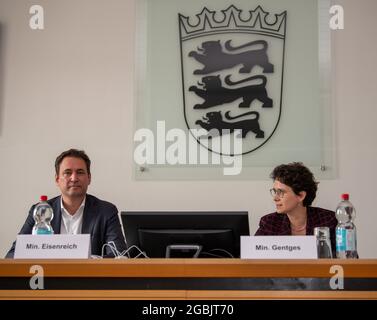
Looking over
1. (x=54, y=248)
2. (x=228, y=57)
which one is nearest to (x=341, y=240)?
(x=54, y=248)

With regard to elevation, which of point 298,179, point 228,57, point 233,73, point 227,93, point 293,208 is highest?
point 228,57

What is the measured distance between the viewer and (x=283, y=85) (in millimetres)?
3385

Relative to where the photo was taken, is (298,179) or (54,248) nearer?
(54,248)

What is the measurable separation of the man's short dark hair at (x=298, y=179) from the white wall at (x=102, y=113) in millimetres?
680

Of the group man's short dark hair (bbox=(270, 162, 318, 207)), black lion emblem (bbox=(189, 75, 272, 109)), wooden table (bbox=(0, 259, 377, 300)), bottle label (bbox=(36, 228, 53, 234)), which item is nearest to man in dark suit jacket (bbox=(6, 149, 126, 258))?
bottle label (bbox=(36, 228, 53, 234))

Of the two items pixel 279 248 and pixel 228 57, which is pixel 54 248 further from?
pixel 228 57

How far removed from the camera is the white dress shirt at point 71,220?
8.76 feet

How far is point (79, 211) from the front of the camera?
2.73 meters

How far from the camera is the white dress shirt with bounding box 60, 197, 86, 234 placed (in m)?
2.67

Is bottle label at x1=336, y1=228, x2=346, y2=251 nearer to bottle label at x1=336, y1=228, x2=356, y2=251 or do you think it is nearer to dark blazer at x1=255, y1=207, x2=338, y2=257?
bottle label at x1=336, y1=228, x2=356, y2=251

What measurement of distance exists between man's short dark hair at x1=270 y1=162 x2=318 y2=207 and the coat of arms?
71cm

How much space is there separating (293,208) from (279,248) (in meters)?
0.95

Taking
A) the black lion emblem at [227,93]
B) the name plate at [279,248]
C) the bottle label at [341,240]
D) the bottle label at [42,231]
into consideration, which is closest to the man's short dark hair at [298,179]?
the bottle label at [341,240]

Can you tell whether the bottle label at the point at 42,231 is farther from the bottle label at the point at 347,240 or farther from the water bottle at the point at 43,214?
the bottle label at the point at 347,240
